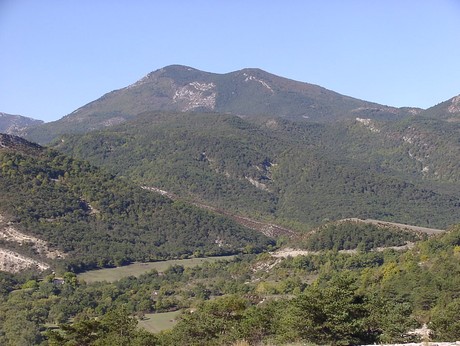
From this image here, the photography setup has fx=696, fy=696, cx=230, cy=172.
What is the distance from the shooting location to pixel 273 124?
580 feet

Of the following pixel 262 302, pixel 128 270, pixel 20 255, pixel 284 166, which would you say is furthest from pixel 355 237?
pixel 284 166

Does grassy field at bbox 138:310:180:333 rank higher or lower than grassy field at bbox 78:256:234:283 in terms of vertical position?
higher

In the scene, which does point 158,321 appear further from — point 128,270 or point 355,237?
point 355,237

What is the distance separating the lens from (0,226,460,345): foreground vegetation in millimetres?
24094

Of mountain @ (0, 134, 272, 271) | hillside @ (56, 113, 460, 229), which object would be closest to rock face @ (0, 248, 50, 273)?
mountain @ (0, 134, 272, 271)

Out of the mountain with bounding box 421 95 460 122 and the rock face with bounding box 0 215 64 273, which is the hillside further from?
the rock face with bounding box 0 215 64 273

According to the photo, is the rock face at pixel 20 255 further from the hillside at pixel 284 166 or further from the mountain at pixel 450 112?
the mountain at pixel 450 112

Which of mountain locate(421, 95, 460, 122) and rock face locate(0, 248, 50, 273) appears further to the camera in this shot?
mountain locate(421, 95, 460, 122)

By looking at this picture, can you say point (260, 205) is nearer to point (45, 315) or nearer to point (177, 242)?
point (177, 242)

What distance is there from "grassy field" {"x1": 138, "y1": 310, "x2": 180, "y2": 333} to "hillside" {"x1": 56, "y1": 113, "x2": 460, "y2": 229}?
197 feet

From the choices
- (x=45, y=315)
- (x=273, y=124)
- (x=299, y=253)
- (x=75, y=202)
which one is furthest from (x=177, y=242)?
(x=273, y=124)

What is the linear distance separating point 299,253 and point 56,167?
35174 millimetres

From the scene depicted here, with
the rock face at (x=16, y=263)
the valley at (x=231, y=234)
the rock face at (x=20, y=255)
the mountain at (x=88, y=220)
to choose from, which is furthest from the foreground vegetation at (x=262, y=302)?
the mountain at (x=88, y=220)

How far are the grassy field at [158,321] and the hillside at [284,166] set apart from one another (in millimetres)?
59940
